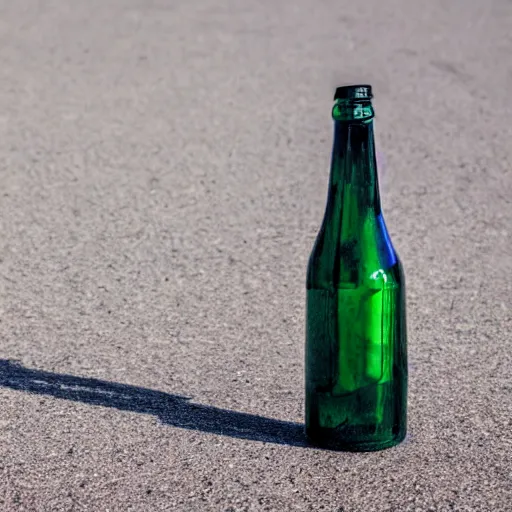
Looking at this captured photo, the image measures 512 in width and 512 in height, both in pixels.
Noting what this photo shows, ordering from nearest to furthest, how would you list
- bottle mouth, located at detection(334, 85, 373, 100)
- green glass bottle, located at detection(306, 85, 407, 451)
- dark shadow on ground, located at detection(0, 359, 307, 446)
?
bottle mouth, located at detection(334, 85, 373, 100) < green glass bottle, located at detection(306, 85, 407, 451) < dark shadow on ground, located at detection(0, 359, 307, 446)

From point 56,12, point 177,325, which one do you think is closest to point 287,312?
point 177,325

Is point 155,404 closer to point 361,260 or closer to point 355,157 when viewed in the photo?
point 361,260

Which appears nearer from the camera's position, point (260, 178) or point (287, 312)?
point (287, 312)

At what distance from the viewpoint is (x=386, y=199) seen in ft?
14.3

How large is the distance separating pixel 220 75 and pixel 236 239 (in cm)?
193

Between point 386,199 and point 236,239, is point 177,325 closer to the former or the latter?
point 236,239

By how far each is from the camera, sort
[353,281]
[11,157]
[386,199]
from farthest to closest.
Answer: [11,157]
[386,199]
[353,281]

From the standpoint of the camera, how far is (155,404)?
250 centimetres

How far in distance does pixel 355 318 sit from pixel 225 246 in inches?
72.1

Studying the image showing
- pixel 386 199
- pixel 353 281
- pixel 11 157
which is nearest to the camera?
pixel 353 281

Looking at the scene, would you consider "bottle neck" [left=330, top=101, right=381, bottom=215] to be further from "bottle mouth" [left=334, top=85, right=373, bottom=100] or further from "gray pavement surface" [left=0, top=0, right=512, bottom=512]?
"gray pavement surface" [left=0, top=0, right=512, bottom=512]

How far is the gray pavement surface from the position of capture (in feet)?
6.93

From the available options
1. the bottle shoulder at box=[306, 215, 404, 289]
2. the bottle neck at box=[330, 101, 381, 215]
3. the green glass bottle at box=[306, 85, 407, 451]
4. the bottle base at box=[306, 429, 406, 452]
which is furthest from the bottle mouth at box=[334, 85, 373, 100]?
the bottle base at box=[306, 429, 406, 452]

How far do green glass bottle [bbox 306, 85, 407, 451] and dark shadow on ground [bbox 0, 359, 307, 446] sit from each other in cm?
Answer: 18
